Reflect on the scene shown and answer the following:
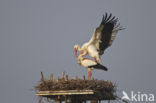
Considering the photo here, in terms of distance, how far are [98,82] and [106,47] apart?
195 centimetres

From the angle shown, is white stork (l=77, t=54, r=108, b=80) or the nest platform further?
white stork (l=77, t=54, r=108, b=80)

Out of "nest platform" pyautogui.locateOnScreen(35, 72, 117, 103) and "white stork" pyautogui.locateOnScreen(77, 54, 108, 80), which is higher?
"white stork" pyautogui.locateOnScreen(77, 54, 108, 80)

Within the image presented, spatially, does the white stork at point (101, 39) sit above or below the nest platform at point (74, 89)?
above

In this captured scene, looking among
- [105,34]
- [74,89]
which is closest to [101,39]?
[105,34]

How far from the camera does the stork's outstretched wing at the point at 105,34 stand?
12.1 m

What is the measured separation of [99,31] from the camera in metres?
12.2

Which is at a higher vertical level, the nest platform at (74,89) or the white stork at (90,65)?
the white stork at (90,65)

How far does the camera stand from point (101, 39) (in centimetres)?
1221

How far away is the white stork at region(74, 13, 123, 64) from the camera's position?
472 inches

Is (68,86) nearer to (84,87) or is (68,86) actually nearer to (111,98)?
(84,87)

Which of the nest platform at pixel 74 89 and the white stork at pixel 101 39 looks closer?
the nest platform at pixel 74 89

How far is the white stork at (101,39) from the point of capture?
1198 centimetres

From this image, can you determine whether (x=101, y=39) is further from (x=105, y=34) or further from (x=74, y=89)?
(x=74, y=89)

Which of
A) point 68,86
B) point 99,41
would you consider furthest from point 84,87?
point 99,41
